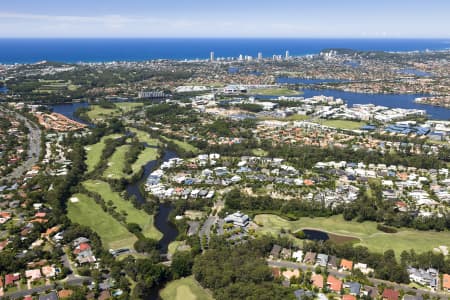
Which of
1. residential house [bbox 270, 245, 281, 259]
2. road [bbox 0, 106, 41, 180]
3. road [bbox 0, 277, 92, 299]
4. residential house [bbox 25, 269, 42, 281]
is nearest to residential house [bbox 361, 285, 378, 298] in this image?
residential house [bbox 270, 245, 281, 259]

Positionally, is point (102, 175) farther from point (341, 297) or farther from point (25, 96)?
point (25, 96)

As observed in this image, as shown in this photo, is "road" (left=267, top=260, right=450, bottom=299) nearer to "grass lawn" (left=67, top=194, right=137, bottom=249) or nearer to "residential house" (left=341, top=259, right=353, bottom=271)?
"residential house" (left=341, top=259, right=353, bottom=271)

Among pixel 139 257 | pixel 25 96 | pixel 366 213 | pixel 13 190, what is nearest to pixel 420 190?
pixel 366 213

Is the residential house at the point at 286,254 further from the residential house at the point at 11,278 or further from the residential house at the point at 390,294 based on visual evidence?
the residential house at the point at 11,278

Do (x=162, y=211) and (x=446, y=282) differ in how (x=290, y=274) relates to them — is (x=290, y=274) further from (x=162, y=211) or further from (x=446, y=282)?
(x=162, y=211)

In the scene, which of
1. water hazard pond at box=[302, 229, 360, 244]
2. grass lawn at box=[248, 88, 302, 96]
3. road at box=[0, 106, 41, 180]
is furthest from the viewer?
grass lawn at box=[248, 88, 302, 96]

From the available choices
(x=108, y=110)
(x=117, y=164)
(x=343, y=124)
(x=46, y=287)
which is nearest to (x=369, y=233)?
(x=46, y=287)

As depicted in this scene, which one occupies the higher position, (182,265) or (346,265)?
(182,265)
